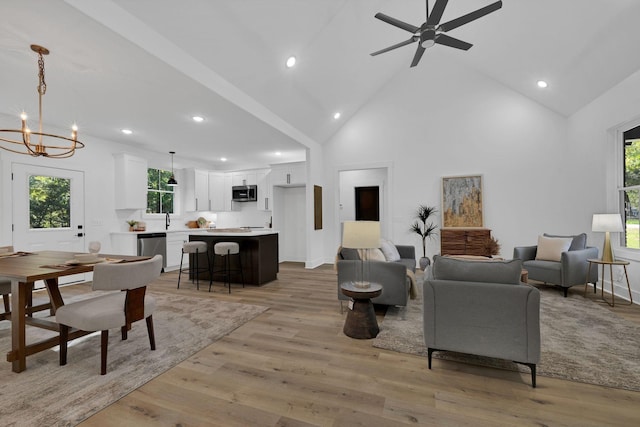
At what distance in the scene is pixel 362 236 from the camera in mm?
2807

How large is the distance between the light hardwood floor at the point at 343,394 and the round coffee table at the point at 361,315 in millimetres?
99

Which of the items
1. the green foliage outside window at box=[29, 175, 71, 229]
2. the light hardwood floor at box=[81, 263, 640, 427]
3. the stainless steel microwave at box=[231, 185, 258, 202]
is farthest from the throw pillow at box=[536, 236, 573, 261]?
the green foliage outside window at box=[29, 175, 71, 229]

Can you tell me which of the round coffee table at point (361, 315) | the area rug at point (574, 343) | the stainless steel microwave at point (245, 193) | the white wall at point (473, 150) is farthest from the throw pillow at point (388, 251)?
the stainless steel microwave at point (245, 193)

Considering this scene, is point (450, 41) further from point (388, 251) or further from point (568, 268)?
point (568, 268)

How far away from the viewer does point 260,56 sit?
369 centimetres

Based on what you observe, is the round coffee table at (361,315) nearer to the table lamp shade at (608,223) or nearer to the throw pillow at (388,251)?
the throw pillow at (388,251)

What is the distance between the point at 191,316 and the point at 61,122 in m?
4.07

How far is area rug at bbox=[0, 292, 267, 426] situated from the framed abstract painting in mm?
4619

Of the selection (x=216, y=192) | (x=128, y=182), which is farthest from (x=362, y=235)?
(x=216, y=192)

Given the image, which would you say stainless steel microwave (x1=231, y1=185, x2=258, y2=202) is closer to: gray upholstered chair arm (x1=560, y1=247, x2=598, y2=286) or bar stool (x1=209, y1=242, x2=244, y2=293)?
bar stool (x1=209, y1=242, x2=244, y2=293)

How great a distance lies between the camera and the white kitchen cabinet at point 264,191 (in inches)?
293

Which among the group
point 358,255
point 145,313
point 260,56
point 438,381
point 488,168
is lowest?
point 438,381

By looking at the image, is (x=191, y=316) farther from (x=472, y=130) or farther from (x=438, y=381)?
(x=472, y=130)

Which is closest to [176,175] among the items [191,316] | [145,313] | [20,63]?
[20,63]
